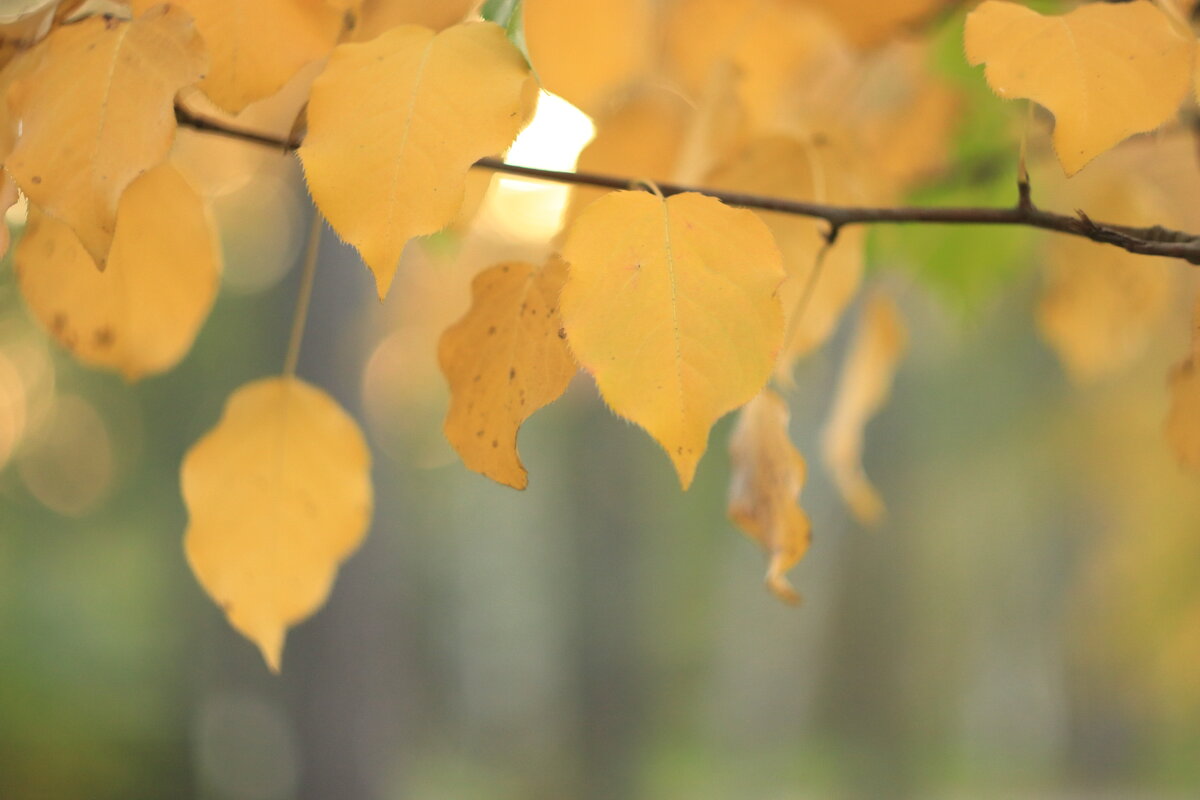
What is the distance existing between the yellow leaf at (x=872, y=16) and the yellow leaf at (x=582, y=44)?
135mm

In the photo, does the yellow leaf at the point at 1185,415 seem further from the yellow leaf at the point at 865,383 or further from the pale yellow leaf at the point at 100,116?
the pale yellow leaf at the point at 100,116

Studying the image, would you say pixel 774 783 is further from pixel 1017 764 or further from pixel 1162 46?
pixel 1162 46

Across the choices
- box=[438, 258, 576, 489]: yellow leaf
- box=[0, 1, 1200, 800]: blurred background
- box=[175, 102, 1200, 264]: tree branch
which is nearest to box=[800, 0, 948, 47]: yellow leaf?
box=[175, 102, 1200, 264]: tree branch

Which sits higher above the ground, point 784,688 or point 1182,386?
point 1182,386

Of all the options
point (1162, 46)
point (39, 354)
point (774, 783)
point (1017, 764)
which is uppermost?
point (1162, 46)

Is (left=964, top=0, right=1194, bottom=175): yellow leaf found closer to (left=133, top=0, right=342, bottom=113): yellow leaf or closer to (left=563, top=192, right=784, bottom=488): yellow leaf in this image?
(left=563, top=192, right=784, bottom=488): yellow leaf

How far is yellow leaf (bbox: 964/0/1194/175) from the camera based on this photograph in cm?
26

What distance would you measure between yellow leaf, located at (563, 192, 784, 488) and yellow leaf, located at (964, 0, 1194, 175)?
3.5 inches

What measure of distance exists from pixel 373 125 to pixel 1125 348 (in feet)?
1.89

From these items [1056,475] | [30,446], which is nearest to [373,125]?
[1056,475]

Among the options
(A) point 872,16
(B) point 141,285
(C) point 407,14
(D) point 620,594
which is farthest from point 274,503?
(D) point 620,594

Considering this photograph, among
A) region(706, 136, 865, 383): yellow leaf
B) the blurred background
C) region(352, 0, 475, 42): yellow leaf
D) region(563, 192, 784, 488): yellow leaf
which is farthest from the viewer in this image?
the blurred background

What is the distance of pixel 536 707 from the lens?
6805mm

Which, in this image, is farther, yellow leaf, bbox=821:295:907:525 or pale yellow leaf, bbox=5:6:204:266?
yellow leaf, bbox=821:295:907:525
